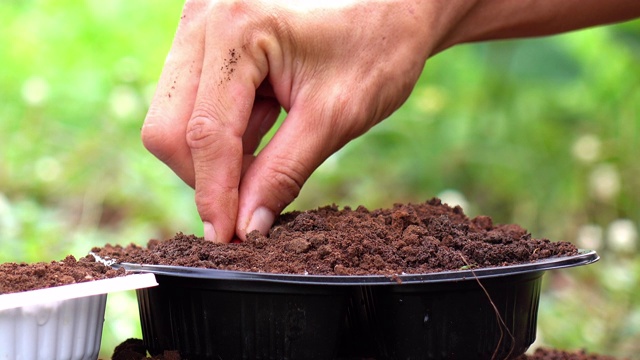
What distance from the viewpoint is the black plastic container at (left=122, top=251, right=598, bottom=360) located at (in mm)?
1097

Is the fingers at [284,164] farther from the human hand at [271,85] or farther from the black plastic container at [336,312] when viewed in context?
the black plastic container at [336,312]

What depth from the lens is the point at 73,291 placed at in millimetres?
1028

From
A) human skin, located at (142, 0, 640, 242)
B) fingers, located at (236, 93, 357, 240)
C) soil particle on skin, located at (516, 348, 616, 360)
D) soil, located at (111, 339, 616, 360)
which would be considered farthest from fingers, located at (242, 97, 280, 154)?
soil particle on skin, located at (516, 348, 616, 360)

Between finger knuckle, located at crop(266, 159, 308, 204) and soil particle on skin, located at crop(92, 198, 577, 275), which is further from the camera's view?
finger knuckle, located at crop(266, 159, 308, 204)

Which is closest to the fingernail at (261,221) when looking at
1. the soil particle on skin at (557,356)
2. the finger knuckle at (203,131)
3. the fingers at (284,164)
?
the fingers at (284,164)

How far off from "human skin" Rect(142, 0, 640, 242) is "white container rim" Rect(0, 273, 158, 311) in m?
0.30

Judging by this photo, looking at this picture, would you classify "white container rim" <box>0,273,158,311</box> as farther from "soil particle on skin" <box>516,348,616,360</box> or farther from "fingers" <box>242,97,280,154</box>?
"soil particle on skin" <box>516,348,616,360</box>

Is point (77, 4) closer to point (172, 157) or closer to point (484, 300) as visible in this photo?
point (172, 157)

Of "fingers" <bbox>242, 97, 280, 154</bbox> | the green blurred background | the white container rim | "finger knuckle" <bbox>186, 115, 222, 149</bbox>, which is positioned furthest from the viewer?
the green blurred background

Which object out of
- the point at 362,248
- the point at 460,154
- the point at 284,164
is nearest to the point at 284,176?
the point at 284,164

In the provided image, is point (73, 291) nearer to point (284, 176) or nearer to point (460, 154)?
point (284, 176)

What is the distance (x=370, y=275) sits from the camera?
108 centimetres

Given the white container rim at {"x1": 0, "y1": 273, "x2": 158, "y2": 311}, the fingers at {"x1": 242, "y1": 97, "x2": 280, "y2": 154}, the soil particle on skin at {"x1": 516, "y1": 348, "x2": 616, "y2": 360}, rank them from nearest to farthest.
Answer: the white container rim at {"x1": 0, "y1": 273, "x2": 158, "y2": 311}
the soil particle on skin at {"x1": 516, "y1": 348, "x2": 616, "y2": 360}
the fingers at {"x1": 242, "y1": 97, "x2": 280, "y2": 154}

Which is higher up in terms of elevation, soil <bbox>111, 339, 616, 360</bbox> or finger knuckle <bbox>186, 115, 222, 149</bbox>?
finger knuckle <bbox>186, 115, 222, 149</bbox>
